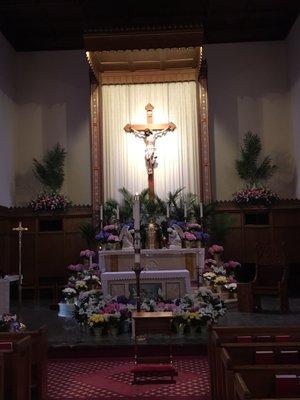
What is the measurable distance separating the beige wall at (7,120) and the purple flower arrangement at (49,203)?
27.1 inches

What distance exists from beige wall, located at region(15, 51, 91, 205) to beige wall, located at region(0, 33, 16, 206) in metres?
0.25

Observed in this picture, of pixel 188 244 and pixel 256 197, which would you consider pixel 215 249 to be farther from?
pixel 256 197

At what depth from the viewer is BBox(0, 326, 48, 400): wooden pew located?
4613mm

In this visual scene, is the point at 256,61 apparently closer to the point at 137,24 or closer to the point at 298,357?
the point at 137,24

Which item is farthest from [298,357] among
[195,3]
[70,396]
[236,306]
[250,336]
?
[195,3]

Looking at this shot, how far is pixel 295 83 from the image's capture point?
12.4 meters

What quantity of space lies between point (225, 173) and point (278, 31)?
378 centimetres

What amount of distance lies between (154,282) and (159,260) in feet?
6.36

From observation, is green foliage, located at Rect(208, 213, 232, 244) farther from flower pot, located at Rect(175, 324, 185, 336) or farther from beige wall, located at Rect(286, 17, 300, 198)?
flower pot, located at Rect(175, 324, 185, 336)

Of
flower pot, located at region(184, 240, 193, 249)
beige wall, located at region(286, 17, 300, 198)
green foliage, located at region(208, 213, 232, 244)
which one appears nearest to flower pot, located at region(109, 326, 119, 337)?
flower pot, located at region(184, 240, 193, 249)

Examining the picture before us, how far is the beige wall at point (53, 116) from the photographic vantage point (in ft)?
42.9

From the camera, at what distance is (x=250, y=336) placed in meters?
4.42

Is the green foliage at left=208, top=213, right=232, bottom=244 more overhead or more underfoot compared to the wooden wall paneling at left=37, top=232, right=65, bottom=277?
more overhead

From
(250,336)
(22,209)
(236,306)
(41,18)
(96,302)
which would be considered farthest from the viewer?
(22,209)
